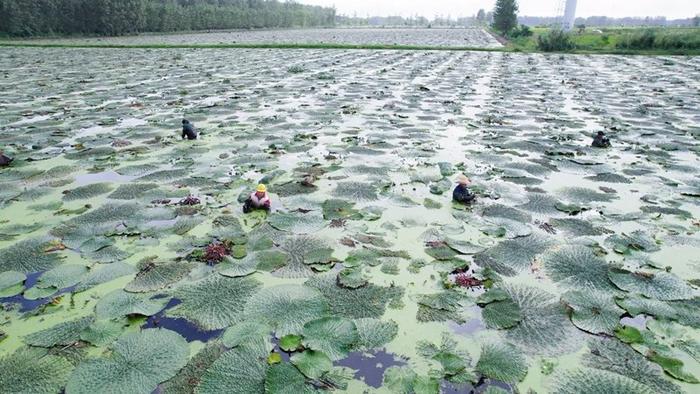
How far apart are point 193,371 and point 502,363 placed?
77.3 inches

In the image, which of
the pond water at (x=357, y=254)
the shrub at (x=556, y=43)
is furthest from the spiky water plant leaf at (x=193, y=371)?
the shrub at (x=556, y=43)

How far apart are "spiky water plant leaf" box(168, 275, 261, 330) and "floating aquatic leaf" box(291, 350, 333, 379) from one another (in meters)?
0.67

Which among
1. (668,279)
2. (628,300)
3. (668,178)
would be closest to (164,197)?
(628,300)

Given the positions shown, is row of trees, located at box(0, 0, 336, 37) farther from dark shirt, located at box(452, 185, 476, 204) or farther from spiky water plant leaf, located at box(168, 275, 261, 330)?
dark shirt, located at box(452, 185, 476, 204)

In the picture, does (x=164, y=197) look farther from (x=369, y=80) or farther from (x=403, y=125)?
(x=369, y=80)

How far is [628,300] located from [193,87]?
46.0 ft

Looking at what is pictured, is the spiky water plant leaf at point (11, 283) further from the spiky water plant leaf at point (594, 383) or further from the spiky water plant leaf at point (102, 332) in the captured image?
the spiky water plant leaf at point (594, 383)

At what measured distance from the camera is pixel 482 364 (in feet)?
9.09

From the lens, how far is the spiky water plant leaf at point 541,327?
2.96 m

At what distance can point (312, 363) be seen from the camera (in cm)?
275

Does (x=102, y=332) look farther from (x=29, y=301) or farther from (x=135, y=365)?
(x=29, y=301)

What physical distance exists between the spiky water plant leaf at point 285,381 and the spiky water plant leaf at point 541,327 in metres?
1.46

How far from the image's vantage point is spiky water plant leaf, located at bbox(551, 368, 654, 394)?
256cm

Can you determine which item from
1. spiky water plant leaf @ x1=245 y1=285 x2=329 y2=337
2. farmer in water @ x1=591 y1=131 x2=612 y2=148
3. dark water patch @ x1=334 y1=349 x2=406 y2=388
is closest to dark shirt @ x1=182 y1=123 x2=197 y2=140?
spiky water plant leaf @ x1=245 y1=285 x2=329 y2=337
